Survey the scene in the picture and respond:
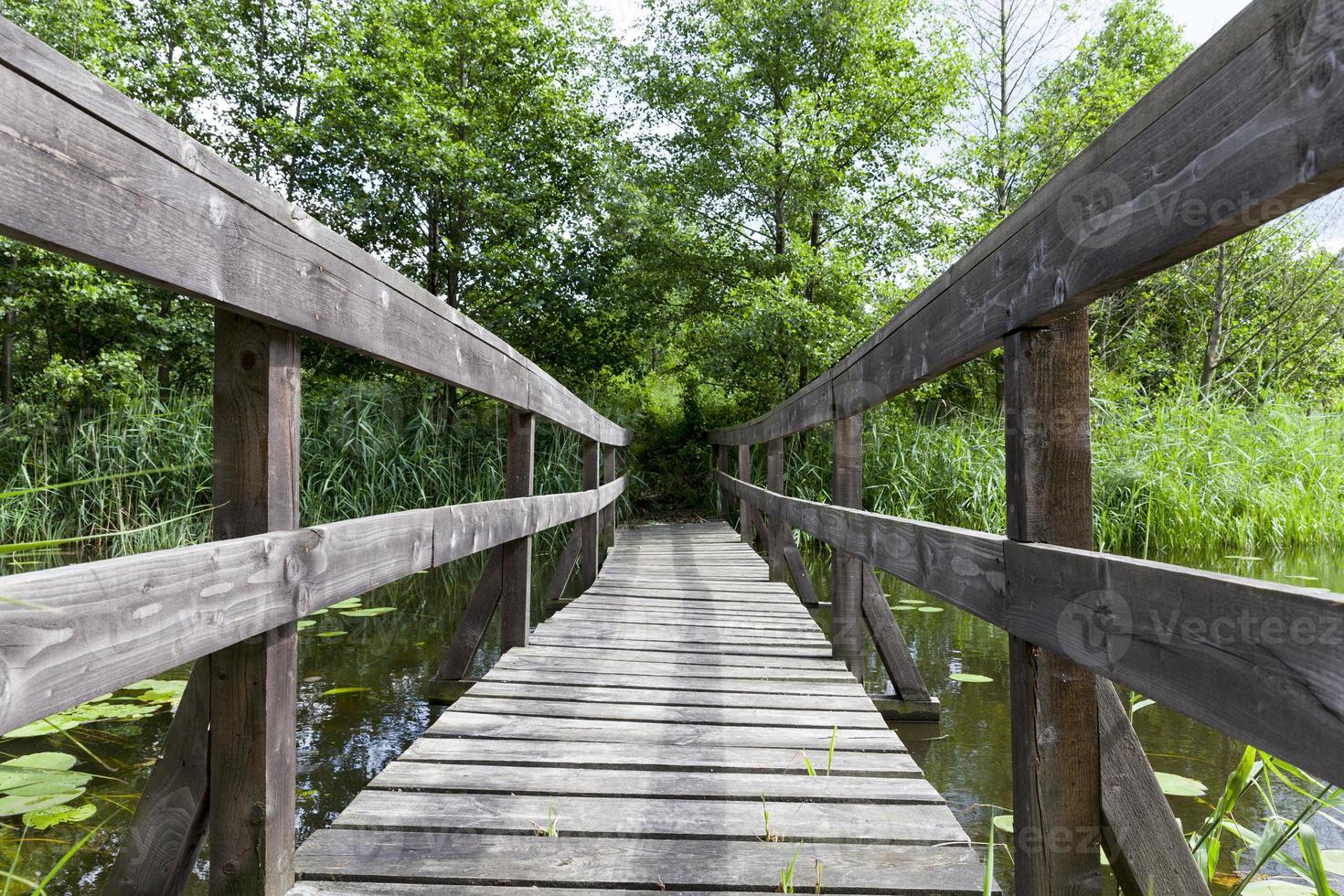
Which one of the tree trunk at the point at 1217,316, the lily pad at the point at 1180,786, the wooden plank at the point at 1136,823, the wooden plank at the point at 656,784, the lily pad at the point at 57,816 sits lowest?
the lily pad at the point at 1180,786

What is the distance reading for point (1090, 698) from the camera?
125 centimetres

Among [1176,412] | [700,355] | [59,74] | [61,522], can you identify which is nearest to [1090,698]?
[59,74]

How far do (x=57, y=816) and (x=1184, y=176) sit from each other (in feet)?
9.17

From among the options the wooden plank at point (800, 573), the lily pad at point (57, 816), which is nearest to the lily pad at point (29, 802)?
the lily pad at point (57, 816)

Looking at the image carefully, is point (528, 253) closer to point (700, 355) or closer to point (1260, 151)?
point (700, 355)

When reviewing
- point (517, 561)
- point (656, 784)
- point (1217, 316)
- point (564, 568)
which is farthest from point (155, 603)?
point (1217, 316)

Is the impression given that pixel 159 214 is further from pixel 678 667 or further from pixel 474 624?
pixel 474 624

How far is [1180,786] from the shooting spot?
7.30ft

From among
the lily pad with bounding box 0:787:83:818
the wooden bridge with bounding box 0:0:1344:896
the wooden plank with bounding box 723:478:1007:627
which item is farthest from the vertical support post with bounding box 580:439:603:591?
the lily pad with bounding box 0:787:83:818

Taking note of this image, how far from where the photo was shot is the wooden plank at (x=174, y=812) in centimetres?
114

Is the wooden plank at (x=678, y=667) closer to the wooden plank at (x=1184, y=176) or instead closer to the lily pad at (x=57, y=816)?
the lily pad at (x=57, y=816)

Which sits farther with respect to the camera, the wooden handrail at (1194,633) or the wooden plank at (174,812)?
the wooden plank at (174,812)

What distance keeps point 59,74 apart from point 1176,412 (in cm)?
825

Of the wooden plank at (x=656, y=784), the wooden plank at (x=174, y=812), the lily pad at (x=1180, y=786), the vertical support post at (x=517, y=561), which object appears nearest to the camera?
the wooden plank at (x=174, y=812)
